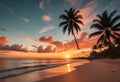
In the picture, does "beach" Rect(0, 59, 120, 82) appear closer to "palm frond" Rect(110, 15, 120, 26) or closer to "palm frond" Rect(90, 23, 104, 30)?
"palm frond" Rect(110, 15, 120, 26)

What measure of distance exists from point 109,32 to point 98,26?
2560mm

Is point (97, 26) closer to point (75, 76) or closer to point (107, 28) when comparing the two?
point (107, 28)

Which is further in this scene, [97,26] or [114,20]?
[97,26]

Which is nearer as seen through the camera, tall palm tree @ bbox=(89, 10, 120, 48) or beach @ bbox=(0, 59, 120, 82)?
beach @ bbox=(0, 59, 120, 82)

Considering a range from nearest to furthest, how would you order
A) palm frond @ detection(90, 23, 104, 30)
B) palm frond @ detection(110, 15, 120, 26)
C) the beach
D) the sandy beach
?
the sandy beach → the beach → palm frond @ detection(110, 15, 120, 26) → palm frond @ detection(90, 23, 104, 30)

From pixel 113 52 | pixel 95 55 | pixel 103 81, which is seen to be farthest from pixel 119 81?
pixel 95 55

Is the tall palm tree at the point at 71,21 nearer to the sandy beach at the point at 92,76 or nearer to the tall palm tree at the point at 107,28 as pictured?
the tall palm tree at the point at 107,28

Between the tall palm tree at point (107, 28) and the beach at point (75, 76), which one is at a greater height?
the tall palm tree at point (107, 28)

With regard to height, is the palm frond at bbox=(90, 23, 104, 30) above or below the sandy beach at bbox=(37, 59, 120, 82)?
above

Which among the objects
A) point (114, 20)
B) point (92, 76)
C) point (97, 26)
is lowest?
point (92, 76)

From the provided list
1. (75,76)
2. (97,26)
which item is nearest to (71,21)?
(97,26)

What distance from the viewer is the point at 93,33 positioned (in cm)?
3653

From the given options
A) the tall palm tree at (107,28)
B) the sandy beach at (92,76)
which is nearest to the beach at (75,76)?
the sandy beach at (92,76)

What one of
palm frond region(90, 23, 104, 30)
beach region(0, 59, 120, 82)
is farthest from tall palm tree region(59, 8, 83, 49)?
beach region(0, 59, 120, 82)
